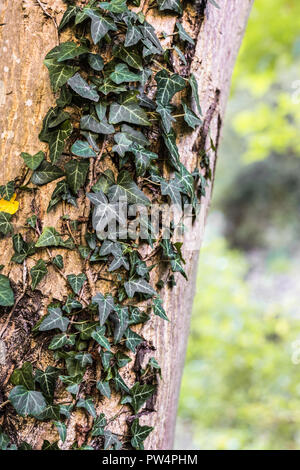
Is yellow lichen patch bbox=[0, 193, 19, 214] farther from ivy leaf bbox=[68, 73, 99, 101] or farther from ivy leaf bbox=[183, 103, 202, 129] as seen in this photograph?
ivy leaf bbox=[183, 103, 202, 129]

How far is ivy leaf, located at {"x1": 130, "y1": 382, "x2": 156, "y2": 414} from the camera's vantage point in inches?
38.6

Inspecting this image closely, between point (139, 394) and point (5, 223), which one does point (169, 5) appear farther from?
point (139, 394)

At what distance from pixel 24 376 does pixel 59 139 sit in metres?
A: 0.55

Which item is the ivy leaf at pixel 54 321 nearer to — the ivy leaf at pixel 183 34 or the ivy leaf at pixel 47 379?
the ivy leaf at pixel 47 379

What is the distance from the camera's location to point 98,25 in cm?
88

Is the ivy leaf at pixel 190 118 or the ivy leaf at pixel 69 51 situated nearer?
the ivy leaf at pixel 69 51

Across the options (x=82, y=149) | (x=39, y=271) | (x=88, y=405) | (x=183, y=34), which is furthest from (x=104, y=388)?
(x=183, y=34)

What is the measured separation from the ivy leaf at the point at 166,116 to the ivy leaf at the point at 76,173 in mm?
215

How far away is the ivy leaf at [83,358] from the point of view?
2.97 ft

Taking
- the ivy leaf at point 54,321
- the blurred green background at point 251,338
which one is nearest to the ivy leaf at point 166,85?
the ivy leaf at point 54,321

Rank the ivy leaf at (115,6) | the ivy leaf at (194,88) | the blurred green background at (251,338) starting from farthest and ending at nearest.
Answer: the blurred green background at (251,338)
the ivy leaf at (194,88)
the ivy leaf at (115,6)
